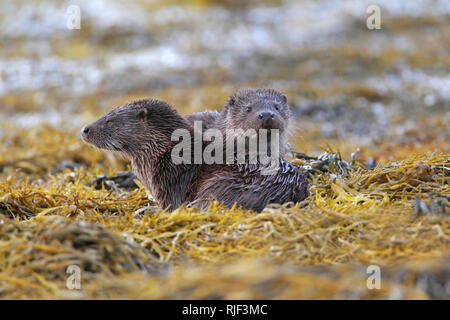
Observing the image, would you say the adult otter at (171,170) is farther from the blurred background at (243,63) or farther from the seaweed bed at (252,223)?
the blurred background at (243,63)

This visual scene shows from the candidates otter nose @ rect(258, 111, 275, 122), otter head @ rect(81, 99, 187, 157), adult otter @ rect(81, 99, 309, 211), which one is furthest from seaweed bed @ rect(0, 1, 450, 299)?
otter nose @ rect(258, 111, 275, 122)

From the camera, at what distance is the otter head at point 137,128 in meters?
5.15

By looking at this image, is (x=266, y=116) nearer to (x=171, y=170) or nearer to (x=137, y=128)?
(x=171, y=170)

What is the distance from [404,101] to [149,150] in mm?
9033

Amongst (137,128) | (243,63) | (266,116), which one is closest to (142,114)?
(137,128)

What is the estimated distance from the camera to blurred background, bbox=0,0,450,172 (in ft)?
38.1

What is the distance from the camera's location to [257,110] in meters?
5.13

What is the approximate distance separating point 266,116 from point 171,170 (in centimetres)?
97

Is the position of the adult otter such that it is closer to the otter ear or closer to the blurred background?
the otter ear

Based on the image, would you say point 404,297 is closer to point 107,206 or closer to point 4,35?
point 107,206

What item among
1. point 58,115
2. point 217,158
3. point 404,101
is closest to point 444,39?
point 404,101

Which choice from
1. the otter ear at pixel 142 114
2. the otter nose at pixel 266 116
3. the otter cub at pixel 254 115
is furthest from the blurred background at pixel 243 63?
the otter ear at pixel 142 114

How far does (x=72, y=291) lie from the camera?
300cm

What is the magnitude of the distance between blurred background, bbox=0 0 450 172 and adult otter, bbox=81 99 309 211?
4033mm
